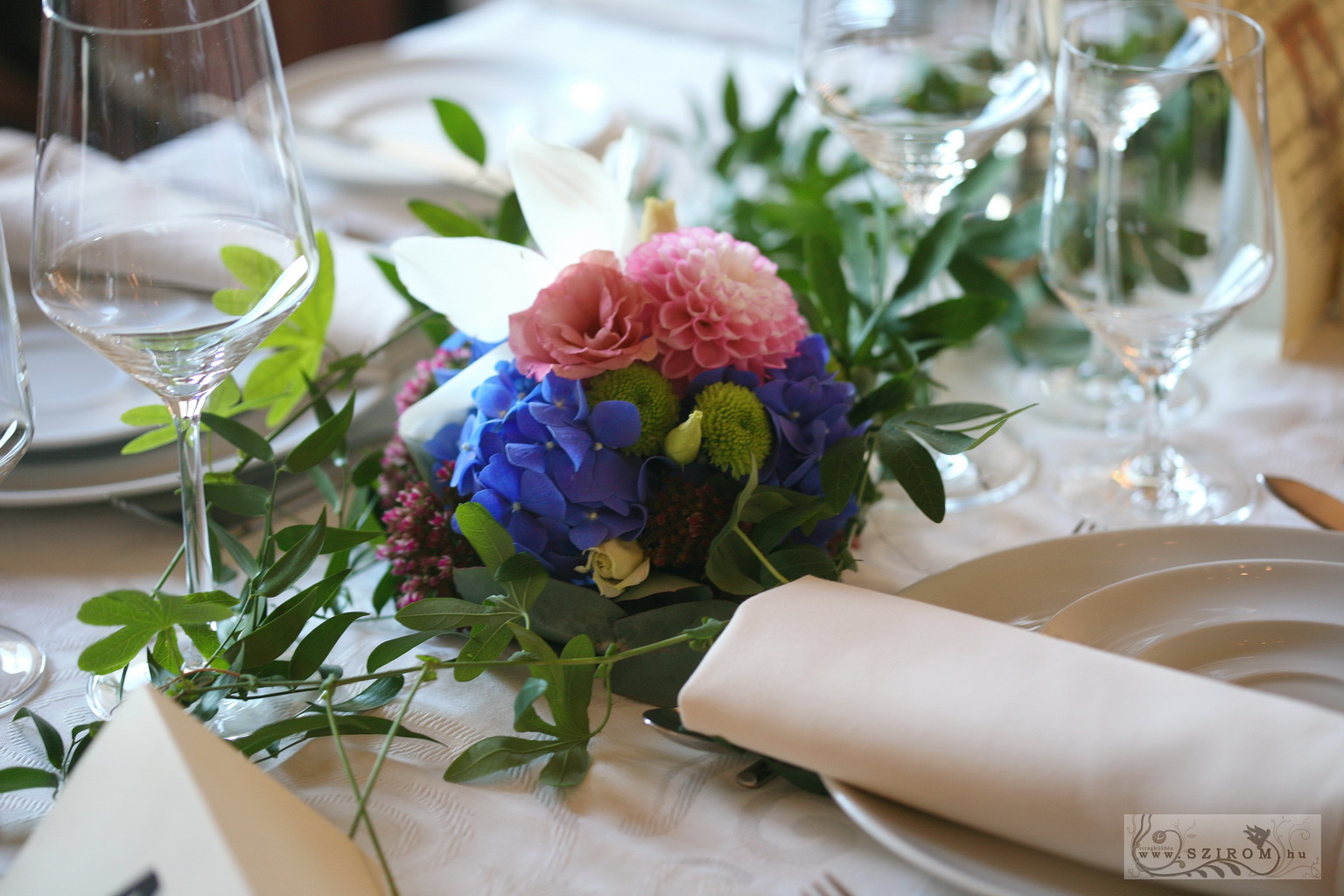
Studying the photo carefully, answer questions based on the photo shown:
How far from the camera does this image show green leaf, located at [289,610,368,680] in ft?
1.73

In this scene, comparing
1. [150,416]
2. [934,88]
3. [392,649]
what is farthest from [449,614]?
[934,88]

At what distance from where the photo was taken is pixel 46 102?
49 cm

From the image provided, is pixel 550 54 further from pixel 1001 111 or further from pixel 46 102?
pixel 46 102

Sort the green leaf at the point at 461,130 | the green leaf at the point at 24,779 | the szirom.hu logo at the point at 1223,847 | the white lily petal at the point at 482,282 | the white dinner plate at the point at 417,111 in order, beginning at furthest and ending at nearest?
the white dinner plate at the point at 417,111
the green leaf at the point at 461,130
the white lily petal at the point at 482,282
the green leaf at the point at 24,779
the szirom.hu logo at the point at 1223,847

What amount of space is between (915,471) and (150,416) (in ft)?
1.37

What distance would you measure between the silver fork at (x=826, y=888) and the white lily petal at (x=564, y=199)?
13.1 inches

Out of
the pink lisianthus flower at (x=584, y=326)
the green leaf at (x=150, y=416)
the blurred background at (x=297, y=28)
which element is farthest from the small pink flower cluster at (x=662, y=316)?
the blurred background at (x=297, y=28)

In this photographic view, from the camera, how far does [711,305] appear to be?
1.83 feet

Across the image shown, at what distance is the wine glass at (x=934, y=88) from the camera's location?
2.56 ft

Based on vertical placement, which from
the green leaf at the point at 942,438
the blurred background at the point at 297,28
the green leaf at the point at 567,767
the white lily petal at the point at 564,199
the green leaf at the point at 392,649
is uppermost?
the white lily petal at the point at 564,199

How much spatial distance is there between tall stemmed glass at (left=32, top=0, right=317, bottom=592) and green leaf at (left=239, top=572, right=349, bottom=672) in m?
0.07

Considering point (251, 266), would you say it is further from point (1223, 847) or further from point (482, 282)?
point (1223, 847)

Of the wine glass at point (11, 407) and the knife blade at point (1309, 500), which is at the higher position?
the wine glass at point (11, 407)

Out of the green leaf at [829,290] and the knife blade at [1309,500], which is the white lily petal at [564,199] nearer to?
the green leaf at [829,290]
